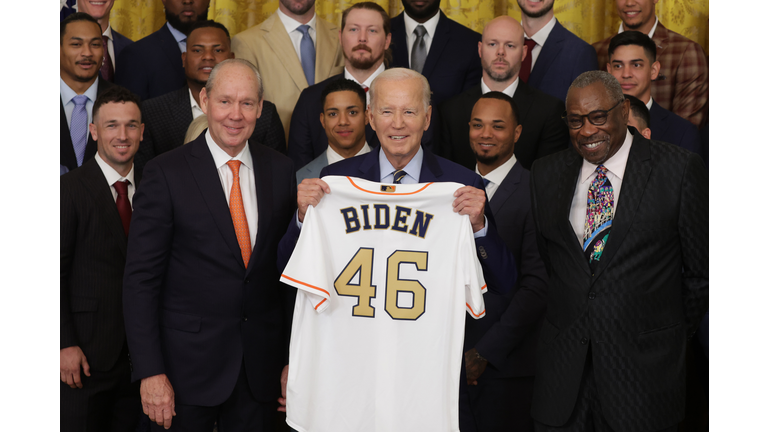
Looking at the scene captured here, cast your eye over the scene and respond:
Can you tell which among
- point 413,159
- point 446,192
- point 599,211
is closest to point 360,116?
point 413,159

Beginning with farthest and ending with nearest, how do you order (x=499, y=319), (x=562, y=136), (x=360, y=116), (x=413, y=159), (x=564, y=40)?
(x=564, y=40) < (x=562, y=136) < (x=360, y=116) < (x=499, y=319) < (x=413, y=159)

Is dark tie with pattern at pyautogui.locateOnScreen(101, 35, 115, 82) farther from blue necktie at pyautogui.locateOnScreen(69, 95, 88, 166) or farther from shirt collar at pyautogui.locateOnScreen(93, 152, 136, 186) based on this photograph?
shirt collar at pyautogui.locateOnScreen(93, 152, 136, 186)

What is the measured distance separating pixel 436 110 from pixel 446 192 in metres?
1.56

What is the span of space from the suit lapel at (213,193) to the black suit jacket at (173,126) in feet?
3.53

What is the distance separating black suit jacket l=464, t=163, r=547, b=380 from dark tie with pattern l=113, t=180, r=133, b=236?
1705 mm

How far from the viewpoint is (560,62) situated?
14.4 feet

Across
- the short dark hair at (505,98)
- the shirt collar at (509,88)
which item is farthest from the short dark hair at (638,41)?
the short dark hair at (505,98)

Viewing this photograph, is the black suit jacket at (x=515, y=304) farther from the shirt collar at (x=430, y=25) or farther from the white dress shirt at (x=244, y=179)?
the shirt collar at (x=430, y=25)

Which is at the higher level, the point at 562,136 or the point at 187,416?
the point at 562,136

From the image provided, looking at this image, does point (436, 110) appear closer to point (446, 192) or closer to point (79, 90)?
point (446, 192)

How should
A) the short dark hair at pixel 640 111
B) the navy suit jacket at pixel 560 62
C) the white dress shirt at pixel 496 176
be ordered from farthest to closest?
the navy suit jacket at pixel 560 62 → the short dark hair at pixel 640 111 → the white dress shirt at pixel 496 176

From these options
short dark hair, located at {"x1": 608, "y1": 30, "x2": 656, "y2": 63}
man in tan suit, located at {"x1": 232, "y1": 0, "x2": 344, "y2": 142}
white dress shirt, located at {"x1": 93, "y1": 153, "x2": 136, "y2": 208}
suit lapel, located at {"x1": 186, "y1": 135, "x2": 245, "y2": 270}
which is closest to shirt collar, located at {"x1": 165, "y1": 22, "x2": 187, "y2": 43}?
man in tan suit, located at {"x1": 232, "y1": 0, "x2": 344, "y2": 142}

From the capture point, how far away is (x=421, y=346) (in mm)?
2631

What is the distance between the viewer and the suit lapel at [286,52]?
14.6 feet
